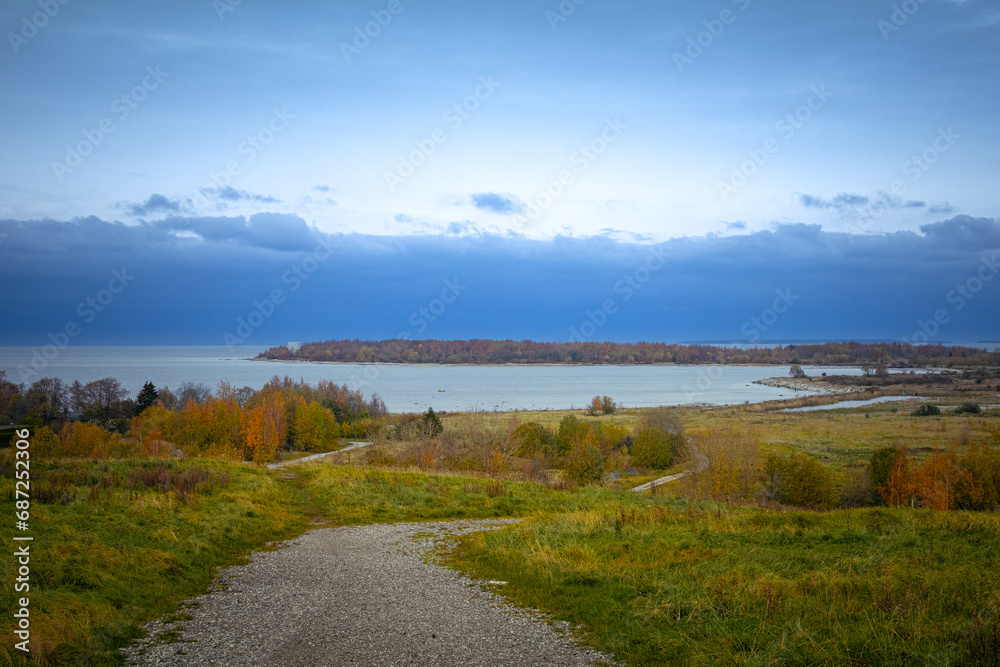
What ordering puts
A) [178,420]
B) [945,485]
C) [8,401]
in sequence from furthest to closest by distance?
1. [8,401]
2. [178,420]
3. [945,485]

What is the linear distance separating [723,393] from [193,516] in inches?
5717

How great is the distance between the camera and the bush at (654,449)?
49.0 metres

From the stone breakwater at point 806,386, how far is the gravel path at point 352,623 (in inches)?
5529

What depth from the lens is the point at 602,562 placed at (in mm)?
10125

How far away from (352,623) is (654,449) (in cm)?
4476

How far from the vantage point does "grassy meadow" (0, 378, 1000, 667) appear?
6379 millimetres

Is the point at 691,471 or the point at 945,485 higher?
the point at 945,485

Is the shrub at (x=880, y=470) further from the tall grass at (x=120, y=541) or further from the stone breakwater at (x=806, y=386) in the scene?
the stone breakwater at (x=806, y=386)

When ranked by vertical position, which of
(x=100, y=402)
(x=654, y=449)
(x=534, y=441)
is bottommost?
(x=654, y=449)

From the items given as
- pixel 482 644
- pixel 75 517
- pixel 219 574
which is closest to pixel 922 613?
pixel 482 644

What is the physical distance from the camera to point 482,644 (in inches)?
275

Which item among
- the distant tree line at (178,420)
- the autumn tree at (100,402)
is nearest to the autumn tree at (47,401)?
the distant tree line at (178,420)

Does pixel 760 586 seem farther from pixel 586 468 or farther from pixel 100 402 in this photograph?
pixel 100 402

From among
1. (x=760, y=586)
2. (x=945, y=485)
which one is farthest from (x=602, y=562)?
(x=945, y=485)
